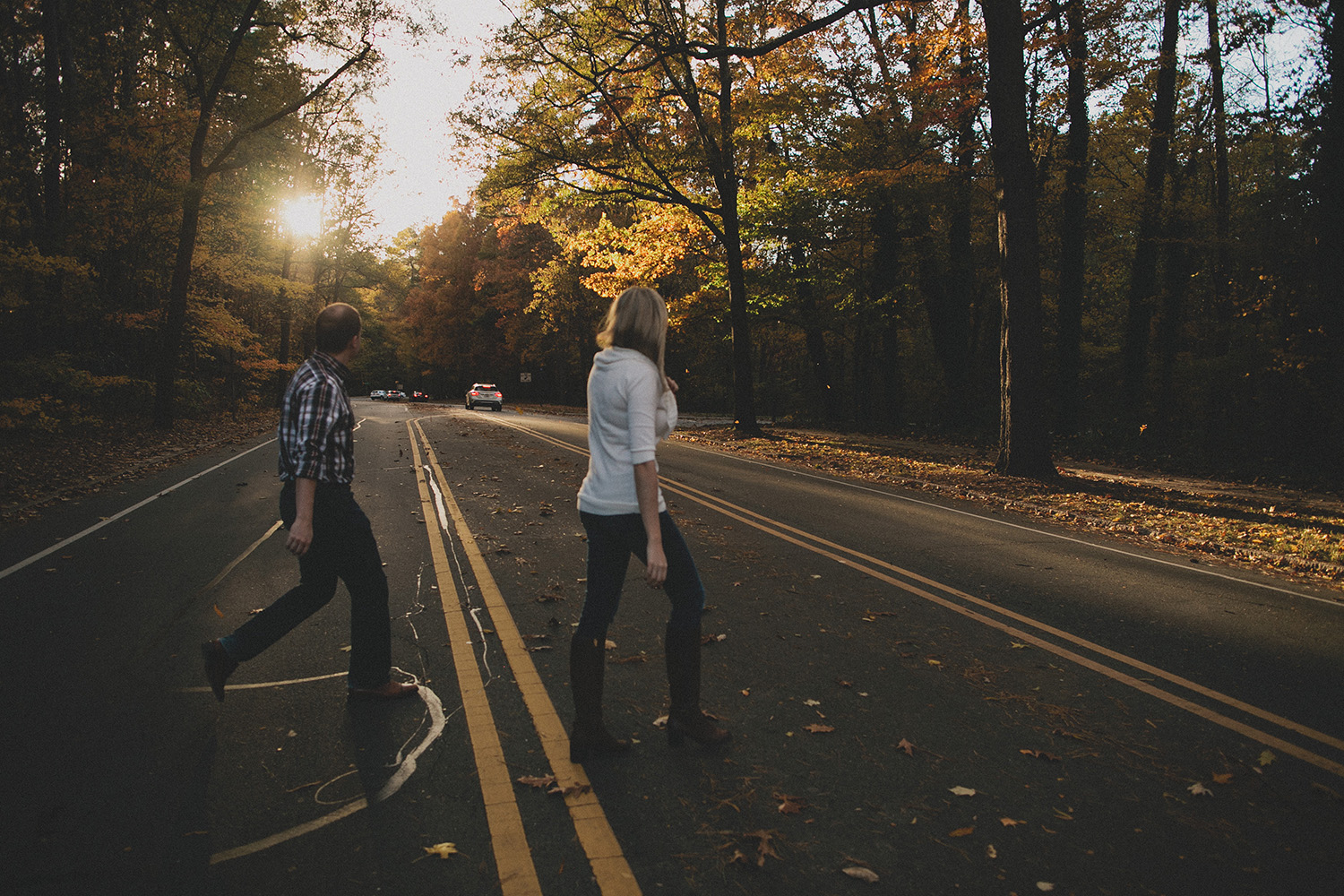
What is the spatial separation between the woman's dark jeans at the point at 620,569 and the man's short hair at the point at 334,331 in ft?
5.55

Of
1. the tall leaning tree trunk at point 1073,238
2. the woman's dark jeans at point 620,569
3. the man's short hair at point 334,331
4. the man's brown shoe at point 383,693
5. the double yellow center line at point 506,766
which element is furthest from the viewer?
the tall leaning tree trunk at point 1073,238

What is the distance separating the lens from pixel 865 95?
21.6m

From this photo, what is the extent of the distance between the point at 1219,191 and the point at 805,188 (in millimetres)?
14211

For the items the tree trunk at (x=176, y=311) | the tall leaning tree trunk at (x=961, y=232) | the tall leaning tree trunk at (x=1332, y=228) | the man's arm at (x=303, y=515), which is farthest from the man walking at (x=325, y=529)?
the tall leaning tree trunk at (x=961, y=232)

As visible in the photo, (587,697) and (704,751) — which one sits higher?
(587,697)

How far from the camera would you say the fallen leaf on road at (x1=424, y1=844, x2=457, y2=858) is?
2.72m

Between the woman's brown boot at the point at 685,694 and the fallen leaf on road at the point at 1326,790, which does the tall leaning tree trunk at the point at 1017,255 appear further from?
the woman's brown boot at the point at 685,694

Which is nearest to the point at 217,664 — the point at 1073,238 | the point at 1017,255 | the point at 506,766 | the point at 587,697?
the point at 506,766

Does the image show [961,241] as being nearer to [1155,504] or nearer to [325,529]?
[1155,504]

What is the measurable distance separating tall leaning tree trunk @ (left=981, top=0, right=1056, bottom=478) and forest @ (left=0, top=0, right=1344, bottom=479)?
5 centimetres

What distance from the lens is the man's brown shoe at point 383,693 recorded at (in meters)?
3.97

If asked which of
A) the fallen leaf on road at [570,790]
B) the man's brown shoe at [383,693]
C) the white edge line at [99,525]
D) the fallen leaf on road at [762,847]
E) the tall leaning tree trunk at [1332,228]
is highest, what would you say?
the tall leaning tree trunk at [1332,228]

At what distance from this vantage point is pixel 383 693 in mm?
3984

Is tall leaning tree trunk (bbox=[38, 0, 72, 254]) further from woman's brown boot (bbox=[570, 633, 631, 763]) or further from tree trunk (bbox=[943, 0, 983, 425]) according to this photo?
tree trunk (bbox=[943, 0, 983, 425])
